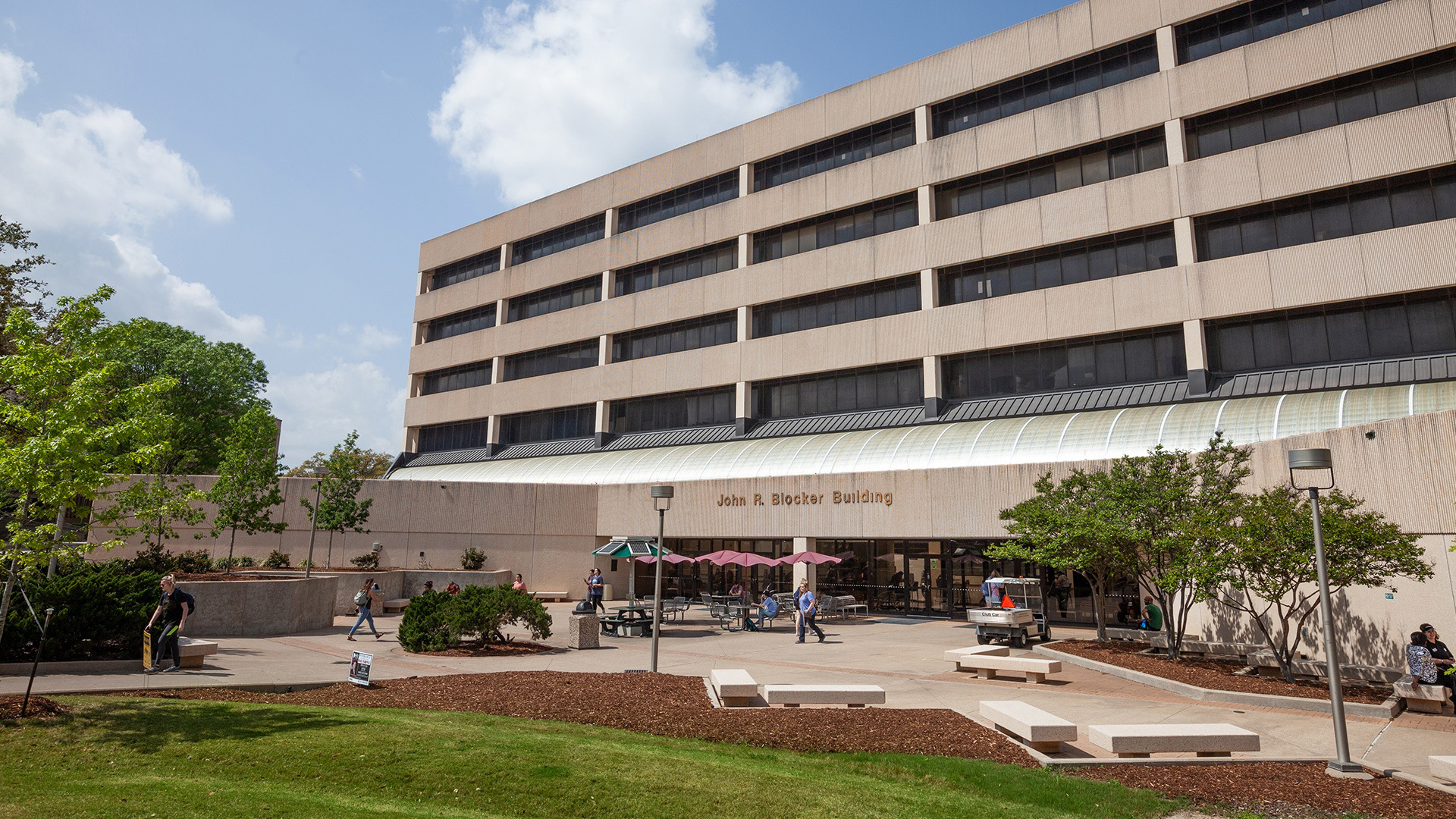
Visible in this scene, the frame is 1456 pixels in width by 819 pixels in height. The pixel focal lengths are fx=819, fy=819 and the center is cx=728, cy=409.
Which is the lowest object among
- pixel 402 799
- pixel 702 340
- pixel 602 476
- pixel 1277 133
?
pixel 402 799

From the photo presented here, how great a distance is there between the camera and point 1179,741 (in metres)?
10.4

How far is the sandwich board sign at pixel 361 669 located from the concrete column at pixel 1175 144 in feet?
107

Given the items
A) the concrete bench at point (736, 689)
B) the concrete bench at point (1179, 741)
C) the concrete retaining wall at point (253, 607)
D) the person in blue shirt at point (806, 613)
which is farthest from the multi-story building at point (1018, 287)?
the concrete retaining wall at point (253, 607)

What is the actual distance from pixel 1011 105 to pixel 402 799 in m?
37.3

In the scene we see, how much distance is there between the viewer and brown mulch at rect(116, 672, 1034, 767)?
1130cm

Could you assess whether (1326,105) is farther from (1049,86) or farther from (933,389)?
(933,389)

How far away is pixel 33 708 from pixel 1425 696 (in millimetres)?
20971

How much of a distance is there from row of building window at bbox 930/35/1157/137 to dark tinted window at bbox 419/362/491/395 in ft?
111

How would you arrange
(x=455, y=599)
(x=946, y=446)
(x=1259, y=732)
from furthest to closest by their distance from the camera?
1. (x=946, y=446)
2. (x=455, y=599)
3. (x=1259, y=732)

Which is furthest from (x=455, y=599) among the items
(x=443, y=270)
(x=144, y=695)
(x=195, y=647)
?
(x=443, y=270)

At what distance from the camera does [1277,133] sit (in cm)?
3055

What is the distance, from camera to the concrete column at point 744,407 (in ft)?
139

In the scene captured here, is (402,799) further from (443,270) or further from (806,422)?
(443,270)

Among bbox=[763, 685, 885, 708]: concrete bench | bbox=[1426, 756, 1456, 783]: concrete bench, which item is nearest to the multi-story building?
bbox=[1426, 756, 1456, 783]: concrete bench
